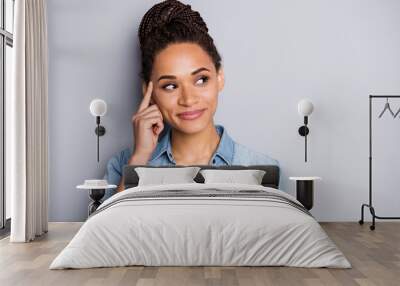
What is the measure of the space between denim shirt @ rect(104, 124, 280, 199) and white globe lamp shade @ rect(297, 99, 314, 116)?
2.25 feet

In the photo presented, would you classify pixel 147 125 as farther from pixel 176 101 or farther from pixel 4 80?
pixel 4 80

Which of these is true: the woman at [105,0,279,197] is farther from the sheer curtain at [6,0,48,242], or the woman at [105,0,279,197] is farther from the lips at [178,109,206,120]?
the sheer curtain at [6,0,48,242]

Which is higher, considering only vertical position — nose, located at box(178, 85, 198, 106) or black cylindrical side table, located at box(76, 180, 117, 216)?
nose, located at box(178, 85, 198, 106)

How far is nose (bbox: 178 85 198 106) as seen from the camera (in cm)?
710

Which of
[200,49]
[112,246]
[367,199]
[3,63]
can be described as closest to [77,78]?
[3,63]

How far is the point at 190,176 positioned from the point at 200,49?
5.10 feet

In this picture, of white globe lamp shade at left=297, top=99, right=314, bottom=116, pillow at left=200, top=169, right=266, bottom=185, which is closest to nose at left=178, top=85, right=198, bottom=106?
pillow at left=200, top=169, right=266, bottom=185

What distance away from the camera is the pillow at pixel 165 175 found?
6.60 meters

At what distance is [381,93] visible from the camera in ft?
24.0

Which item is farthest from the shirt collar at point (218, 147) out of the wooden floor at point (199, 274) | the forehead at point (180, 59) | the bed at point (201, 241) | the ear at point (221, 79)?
the bed at point (201, 241)

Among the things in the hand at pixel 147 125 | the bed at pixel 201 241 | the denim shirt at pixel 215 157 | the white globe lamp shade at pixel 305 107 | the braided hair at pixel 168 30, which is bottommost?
the bed at pixel 201 241

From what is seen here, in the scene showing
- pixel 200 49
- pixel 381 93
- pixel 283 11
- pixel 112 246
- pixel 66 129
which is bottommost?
pixel 112 246

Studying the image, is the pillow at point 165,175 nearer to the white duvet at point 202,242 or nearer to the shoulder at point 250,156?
the shoulder at point 250,156

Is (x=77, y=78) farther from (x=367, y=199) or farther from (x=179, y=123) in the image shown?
(x=367, y=199)
